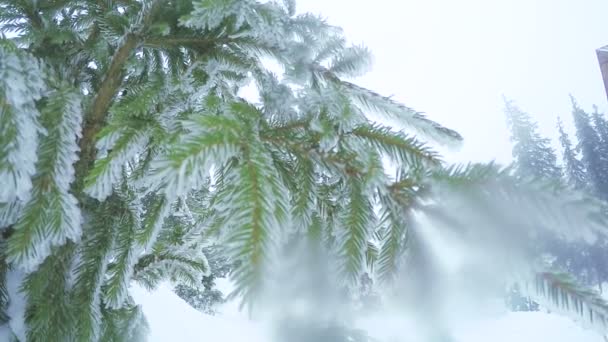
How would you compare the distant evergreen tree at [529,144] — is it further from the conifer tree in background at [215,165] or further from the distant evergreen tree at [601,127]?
the conifer tree in background at [215,165]

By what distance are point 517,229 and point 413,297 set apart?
310 mm

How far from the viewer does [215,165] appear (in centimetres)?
127

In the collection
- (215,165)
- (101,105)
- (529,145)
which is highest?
(529,145)

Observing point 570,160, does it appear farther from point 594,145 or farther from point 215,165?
point 215,165

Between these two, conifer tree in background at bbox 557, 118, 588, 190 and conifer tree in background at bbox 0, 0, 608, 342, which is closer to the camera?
conifer tree in background at bbox 0, 0, 608, 342

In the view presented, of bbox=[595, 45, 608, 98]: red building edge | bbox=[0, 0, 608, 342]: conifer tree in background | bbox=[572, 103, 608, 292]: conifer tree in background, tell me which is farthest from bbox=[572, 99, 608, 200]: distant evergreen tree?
bbox=[0, 0, 608, 342]: conifer tree in background

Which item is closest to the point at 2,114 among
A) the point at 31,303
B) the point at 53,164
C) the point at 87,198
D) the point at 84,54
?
the point at 53,164

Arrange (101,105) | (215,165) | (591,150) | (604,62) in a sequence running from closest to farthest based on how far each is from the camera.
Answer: (215,165)
(101,105)
(604,62)
(591,150)

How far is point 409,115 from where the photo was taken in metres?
1.45

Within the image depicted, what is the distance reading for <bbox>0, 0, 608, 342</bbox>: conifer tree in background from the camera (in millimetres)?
935

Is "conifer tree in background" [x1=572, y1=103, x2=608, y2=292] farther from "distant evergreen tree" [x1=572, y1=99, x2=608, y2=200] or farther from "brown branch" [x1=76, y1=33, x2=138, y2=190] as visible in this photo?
"brown branch" [x1=76, y1=33, x2=138, y2=190]

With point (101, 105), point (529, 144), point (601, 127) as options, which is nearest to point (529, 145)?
point (529, 144)

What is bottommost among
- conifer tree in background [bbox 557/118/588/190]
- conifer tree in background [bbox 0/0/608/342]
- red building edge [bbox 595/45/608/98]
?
conifer tree in background [bbox 0/0/608/342]

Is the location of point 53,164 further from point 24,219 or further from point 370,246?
point 370,246
